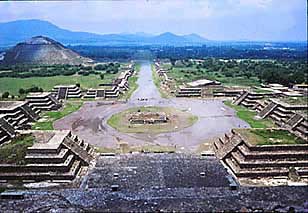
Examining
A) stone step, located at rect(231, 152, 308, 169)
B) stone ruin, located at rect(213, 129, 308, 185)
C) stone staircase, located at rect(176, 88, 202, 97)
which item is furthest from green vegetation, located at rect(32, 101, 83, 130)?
stone step, located at rect(231, 152, 308, 169)

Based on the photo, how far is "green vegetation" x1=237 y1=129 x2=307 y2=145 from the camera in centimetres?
2786

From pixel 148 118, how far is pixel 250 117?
39.9 feet

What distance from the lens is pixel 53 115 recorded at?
158 ft

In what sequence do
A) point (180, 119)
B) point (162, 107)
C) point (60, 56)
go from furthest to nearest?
point (60, 56)
point (162, 107)
point (180, 119)

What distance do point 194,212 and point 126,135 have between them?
19.2m

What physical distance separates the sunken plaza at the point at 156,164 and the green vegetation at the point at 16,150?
114 millimetres

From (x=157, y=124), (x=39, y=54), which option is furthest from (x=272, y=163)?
(x=39, y=54)

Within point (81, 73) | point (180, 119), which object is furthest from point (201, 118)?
point (81, 73)

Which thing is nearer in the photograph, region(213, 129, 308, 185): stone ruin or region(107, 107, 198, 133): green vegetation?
region(213, 129, 308, 185): stone ruin

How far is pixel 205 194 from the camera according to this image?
22250 millimetres

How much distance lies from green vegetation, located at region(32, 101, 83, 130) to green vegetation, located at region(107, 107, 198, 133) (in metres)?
6.50

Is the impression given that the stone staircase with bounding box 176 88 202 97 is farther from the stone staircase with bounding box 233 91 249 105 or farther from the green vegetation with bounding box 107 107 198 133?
the green vegetation with bounding box 107 107 198 133

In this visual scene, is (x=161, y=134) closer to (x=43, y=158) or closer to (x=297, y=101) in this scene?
(x=43, y=158)

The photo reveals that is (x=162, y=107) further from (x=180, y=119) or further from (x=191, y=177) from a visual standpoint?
(x=191, y=177)
